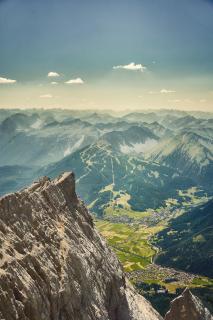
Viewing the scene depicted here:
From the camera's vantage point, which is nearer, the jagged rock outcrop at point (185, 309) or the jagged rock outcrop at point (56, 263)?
the jagged rock outcrop at point (56, 263)

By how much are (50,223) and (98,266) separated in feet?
A: 32.4

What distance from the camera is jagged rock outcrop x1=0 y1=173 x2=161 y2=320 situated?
4119cm

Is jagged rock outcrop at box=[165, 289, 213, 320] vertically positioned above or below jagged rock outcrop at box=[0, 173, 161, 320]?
below

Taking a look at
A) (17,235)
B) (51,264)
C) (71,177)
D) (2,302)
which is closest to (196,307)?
(71,177)

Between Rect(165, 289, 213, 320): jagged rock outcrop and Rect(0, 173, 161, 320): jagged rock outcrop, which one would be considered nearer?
Rect(0, 173, 161, 320): jagged rock outcrop

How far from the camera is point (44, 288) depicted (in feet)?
146

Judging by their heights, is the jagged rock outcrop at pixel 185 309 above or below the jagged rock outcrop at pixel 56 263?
below

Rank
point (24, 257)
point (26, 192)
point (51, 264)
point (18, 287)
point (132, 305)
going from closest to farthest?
point (18, 287), point (24, 257), point (51, 264), point (26, 192), point (132, 305)

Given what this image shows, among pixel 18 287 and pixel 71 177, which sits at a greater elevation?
pixel 71 177

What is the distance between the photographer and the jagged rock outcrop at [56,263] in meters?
41.2

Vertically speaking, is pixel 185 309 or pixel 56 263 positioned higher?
pixel 56 263

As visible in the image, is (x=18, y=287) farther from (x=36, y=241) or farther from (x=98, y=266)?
(x=98, y=266)

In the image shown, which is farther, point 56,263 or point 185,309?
point 185,309

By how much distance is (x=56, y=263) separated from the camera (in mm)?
49875
